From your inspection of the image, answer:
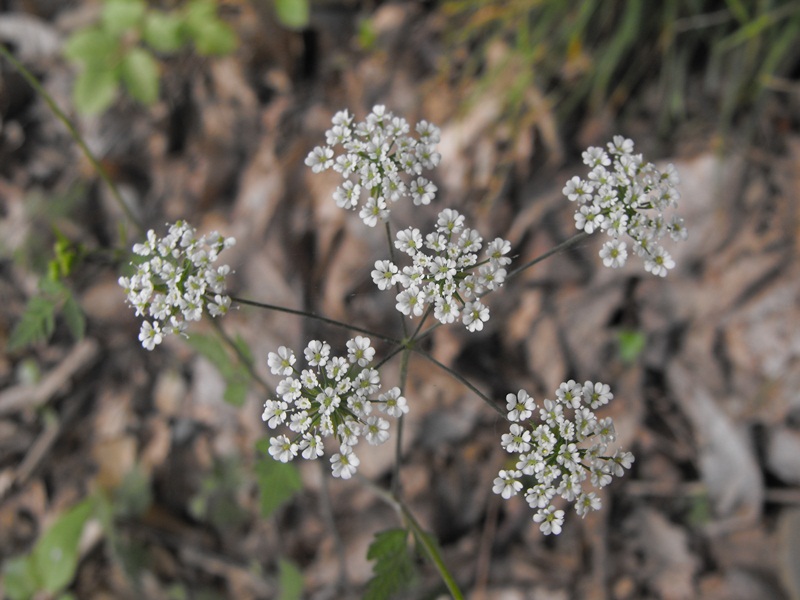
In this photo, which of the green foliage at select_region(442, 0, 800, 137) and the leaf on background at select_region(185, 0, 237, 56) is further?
the leaf on background at select_region(185, 0, 237, 56)

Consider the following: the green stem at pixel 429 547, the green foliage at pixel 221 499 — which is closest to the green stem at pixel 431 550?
the green stem at pixel 429 547

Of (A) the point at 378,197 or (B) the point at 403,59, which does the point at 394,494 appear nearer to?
(A) the point at 378,197

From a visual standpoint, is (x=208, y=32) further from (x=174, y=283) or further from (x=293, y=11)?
(x=174, y=283)

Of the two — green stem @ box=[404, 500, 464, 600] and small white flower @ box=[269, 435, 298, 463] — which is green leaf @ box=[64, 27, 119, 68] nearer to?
small white flower @ box=[269, 435, 298, 463]

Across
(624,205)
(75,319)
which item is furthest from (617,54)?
(75,319)

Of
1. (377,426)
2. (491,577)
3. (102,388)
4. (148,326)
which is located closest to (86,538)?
(102,388)

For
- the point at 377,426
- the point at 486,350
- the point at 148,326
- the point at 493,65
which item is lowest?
the point at 377,426

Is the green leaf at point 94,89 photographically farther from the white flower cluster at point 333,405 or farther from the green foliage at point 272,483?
the white flower cluster at point 333,405

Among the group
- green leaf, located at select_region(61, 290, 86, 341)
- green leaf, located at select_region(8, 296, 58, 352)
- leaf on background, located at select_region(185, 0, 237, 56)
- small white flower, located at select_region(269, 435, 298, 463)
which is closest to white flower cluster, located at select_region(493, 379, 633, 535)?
small white flower, located at select_region(269, 435, 298, 463)
